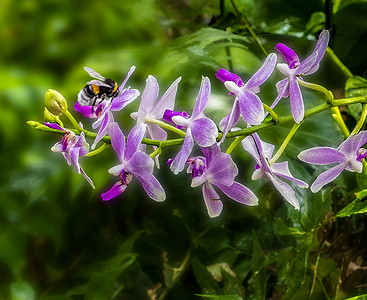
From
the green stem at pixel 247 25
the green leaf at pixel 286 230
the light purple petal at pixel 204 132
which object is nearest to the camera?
the light purple petal at pixel 204 132

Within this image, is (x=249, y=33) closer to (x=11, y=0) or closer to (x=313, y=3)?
(x=313, y=3)

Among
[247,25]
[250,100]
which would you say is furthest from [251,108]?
[247,25]

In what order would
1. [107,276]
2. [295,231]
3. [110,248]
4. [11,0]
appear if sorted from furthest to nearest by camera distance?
[11,0] < [110,248] < [107,276] < [295,231]

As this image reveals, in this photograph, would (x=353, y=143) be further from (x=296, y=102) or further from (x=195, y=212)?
(x=195, y=212)

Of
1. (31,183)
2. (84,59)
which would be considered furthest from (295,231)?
(84,59)

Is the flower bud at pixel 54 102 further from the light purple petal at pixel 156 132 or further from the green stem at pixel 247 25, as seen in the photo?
the green stem at pixel 247 25

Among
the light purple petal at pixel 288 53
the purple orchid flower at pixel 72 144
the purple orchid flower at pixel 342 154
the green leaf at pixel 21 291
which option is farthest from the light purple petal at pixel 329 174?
the green leaf at pixel 21 291

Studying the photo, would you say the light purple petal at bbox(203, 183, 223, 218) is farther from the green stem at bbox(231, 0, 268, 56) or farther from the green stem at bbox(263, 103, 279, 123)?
the green stem at bbox(231, 0, 268, 56)
